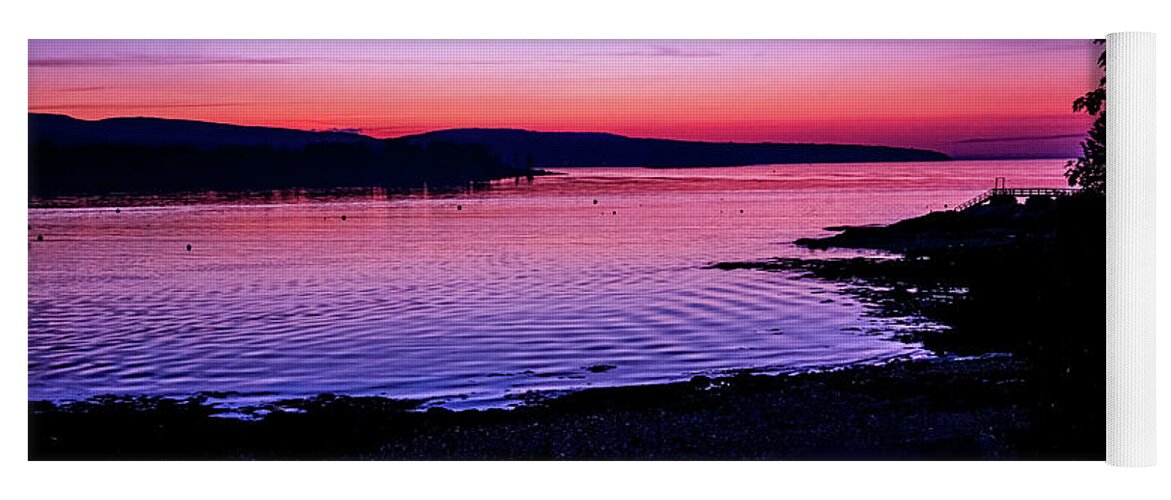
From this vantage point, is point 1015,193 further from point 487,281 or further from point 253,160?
point 253,160

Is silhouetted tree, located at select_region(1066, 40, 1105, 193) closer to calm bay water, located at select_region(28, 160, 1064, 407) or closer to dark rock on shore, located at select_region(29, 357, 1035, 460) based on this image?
calm bay water, located at select_region(28, 160, 1064, 407)

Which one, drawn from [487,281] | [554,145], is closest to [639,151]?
Result: [554,145]

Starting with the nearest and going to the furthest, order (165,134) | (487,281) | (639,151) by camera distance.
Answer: (165,134) → (487,281) → (639,151)

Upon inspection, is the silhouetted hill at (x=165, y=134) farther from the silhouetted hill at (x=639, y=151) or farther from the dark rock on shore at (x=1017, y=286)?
the dark rock on shore at (x=1017, y=286)

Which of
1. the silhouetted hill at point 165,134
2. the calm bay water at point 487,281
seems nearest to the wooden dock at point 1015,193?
the calm bay water at point 487,281

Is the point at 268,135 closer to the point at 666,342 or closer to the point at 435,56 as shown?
the point at 435,56

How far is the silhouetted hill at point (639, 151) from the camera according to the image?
1123 centimetres

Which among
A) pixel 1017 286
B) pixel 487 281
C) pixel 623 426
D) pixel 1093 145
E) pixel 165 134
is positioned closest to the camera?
pixel 1093 145

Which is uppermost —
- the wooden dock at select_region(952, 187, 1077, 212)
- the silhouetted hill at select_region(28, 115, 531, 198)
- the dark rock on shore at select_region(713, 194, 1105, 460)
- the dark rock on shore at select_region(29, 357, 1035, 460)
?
the silhouetted hill at select_region(28, 115, 531, 198)

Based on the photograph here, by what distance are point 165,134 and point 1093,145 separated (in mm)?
6819

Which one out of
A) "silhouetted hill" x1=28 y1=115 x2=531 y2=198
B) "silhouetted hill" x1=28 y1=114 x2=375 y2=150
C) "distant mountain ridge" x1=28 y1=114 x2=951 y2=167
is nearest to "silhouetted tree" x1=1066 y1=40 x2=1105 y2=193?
"distant mountain ridge" x1=28 y1=114 x2=951 y2=167

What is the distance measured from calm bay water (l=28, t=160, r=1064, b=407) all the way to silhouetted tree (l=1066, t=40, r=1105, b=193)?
38 centimetres

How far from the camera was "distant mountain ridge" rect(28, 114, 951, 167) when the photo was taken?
10.8 m

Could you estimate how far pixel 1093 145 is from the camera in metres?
10.2
